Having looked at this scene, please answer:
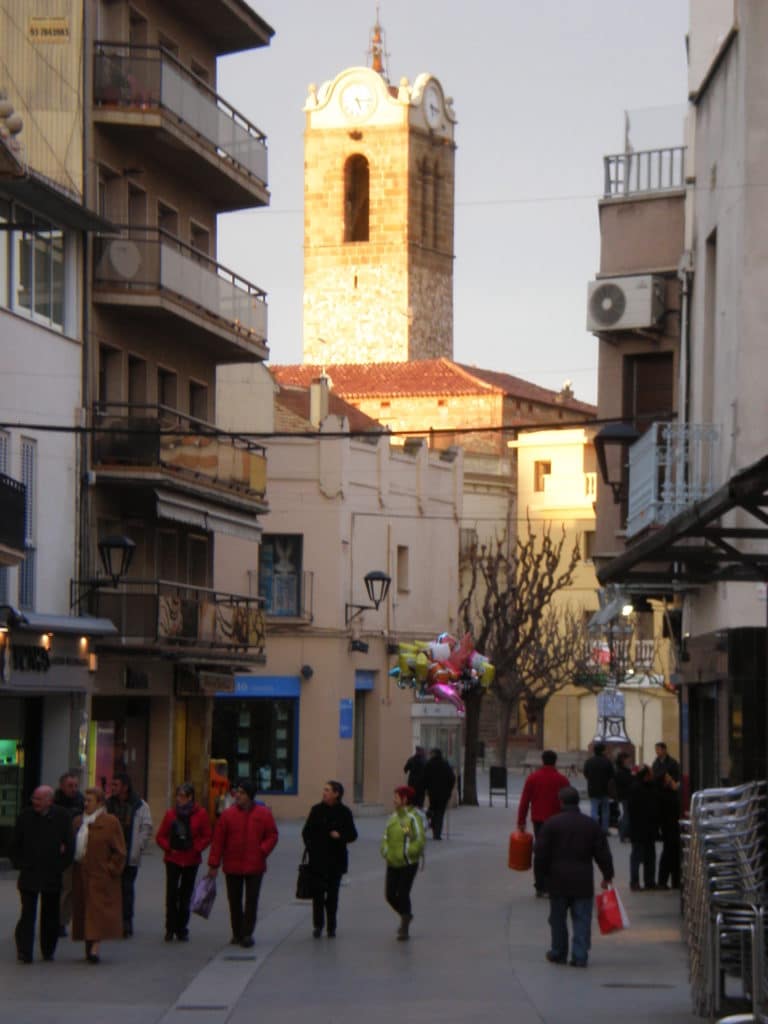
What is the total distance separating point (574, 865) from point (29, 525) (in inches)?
624

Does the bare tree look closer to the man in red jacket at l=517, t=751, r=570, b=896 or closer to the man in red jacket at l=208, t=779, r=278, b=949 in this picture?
the man in red jacket at l=517, t=751, r=570, b=896

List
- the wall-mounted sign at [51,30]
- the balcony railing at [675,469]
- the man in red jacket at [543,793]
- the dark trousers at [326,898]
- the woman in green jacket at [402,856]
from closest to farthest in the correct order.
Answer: the woman in green jacket at [402,856] < the dark trousers at [326,898] < the balcony railing at [675,469] < the man in red jacket at [543,793] < the wall-mounted sign at [51,30]

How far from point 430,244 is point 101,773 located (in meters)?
103

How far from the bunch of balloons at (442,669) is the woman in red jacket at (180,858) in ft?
80.1

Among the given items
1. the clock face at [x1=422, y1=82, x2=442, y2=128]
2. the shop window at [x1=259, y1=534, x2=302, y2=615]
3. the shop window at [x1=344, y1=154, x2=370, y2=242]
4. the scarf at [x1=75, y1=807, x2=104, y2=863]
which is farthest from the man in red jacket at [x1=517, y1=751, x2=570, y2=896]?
the clock face at [x1=422, y1=82, x2=442, y2=128]

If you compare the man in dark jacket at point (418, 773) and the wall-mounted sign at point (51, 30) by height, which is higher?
the wall-mounted sign at point (51, 30)

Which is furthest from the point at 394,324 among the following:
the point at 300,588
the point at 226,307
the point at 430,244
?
the point at 226,307

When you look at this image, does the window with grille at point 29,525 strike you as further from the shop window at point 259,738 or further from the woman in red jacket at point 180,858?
the shop window at point 259,738

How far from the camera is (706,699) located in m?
25.7

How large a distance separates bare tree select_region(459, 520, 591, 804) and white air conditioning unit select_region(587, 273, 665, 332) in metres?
26.1

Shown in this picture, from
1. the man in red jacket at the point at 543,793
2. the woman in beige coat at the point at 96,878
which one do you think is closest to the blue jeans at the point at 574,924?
the woman in beige coat at the point at 96,878

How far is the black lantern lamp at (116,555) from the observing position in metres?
34.8

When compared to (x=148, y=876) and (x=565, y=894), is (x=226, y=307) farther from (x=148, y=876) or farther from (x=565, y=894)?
(x=565, y=894)

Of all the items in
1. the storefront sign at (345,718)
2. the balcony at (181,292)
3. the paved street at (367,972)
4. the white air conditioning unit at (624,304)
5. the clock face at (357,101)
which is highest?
the clock face at (357,101)
